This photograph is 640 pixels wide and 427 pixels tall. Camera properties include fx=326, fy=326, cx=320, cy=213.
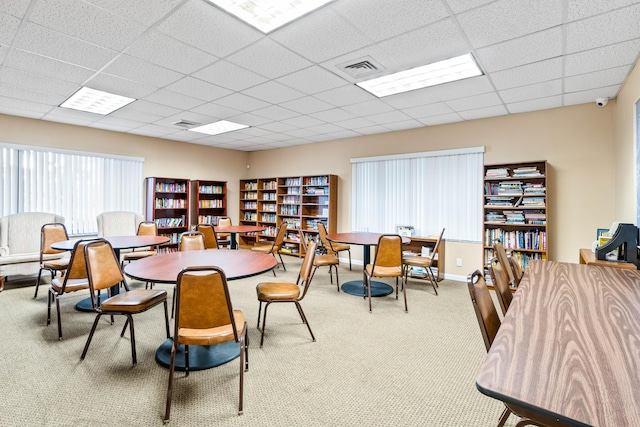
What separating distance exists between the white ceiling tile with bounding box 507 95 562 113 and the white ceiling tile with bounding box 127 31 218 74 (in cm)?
396

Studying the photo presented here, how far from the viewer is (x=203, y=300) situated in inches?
77.5

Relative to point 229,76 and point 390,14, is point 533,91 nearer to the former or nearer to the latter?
point 390,14

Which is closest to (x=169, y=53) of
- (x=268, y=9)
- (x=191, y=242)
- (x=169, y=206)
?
(x=268, y=9)

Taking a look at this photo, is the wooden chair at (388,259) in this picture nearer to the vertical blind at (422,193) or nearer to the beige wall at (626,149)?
the vertical blind at (422,193)

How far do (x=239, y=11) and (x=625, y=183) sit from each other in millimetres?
4255

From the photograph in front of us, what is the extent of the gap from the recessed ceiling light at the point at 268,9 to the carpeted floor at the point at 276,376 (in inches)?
104

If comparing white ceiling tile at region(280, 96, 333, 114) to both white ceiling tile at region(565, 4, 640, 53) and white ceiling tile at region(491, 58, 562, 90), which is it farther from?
white ceiling tile at region(565, 4, 640, 53)

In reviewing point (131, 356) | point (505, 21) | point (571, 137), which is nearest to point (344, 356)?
point (131, 356)

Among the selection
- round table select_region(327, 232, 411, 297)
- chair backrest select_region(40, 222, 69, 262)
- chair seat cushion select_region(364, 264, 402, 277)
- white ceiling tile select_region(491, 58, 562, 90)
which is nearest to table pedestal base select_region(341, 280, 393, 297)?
round table select_region(327, 232, 411, 297)

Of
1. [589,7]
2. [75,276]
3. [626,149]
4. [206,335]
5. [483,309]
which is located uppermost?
[589,7]

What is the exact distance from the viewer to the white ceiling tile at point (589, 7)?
2.19m

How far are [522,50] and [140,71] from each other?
146 inches

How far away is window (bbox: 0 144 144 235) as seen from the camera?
5305 millimetres

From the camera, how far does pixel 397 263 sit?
158 inches
